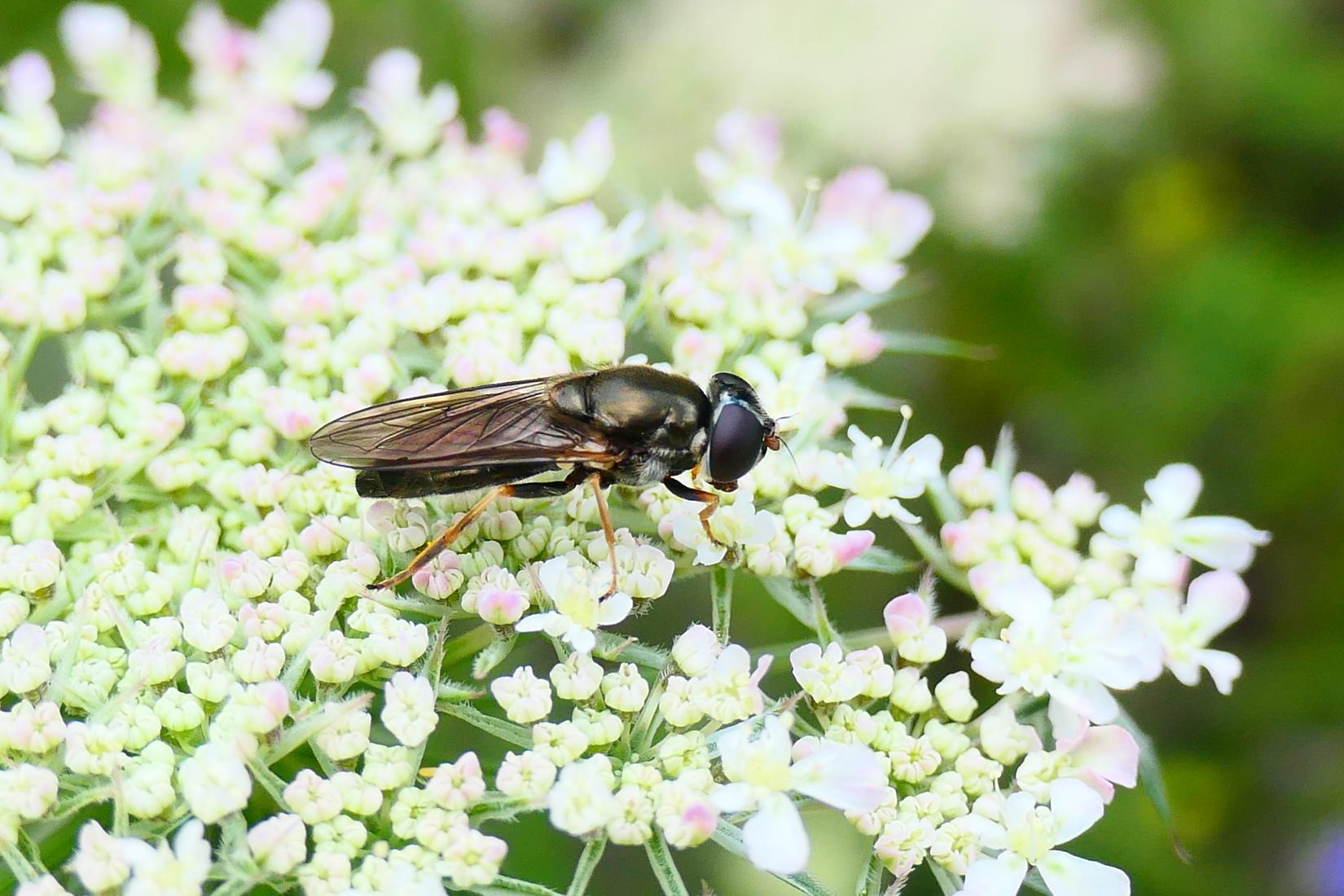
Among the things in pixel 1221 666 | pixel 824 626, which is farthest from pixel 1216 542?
pixel 824 626

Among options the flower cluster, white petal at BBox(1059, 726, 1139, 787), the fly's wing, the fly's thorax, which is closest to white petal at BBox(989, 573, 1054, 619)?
white petal at BBox(1059, 726, 1139, 787)

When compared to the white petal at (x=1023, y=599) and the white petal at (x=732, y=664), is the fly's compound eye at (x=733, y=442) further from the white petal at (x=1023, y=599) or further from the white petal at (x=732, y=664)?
the white petal at (x=1023, y=599)

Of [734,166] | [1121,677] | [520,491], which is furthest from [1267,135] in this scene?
[520,491]

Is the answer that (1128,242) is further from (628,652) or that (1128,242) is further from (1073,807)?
(628,652)

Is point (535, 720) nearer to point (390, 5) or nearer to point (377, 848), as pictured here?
point (377, 848)

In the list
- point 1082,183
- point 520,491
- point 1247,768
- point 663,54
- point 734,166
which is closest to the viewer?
point 520,491

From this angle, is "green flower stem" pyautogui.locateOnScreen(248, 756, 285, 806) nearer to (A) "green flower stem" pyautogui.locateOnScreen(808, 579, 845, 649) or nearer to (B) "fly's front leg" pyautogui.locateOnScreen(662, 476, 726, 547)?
(B) "fly's front leg" pyautogui.locateOnScreen(662, 476, 726, 547)
